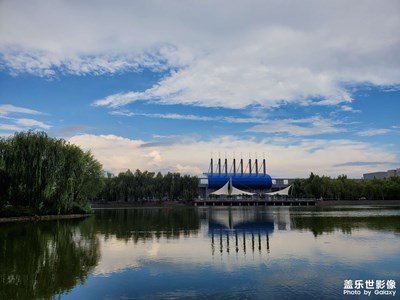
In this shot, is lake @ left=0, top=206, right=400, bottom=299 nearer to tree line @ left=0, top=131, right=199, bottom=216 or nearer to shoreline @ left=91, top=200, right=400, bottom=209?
tree line @ left=0, top=131, right=199, bottom=216

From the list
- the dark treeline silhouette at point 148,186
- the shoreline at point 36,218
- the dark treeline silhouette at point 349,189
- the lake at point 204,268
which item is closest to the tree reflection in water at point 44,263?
the lake at point 204,268

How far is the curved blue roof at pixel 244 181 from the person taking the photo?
137 m

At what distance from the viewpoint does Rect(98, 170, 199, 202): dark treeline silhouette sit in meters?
108

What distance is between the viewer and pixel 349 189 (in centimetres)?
11000

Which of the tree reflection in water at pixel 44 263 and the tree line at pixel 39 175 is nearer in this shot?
the tree reflection in water at pixel 44 263

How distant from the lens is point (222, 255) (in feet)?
57.6

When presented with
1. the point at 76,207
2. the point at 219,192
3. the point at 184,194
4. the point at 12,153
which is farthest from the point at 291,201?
the point at 12,153

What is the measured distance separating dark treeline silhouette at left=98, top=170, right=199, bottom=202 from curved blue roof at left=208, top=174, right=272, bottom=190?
25.4 meters

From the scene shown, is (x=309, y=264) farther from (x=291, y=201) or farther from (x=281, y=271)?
(x=291, y=201)

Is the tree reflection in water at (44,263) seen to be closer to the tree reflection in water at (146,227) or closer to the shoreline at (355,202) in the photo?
the tree reflection in water at (146,227)

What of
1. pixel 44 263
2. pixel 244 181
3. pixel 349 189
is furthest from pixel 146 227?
pixel 244 181

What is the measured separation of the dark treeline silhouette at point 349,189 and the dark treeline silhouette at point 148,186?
3459 centimetres

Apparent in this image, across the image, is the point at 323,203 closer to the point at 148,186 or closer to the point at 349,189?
the point at 349,189

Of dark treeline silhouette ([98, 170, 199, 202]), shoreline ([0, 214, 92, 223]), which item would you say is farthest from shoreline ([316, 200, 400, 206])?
shoreline ([0, 214, 92, 223])
